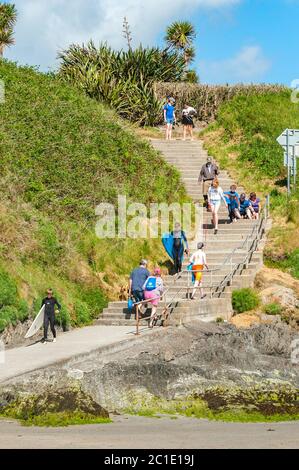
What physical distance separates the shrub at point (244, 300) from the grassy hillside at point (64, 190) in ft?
9.78

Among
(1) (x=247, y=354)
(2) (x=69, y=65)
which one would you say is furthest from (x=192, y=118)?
(1) (x=247, y=354)

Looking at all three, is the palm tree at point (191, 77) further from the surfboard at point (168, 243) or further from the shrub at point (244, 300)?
the shrub at point (244, 300)

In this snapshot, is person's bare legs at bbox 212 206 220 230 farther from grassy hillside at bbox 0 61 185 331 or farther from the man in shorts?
the man in shorts

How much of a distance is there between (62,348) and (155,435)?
636 cm

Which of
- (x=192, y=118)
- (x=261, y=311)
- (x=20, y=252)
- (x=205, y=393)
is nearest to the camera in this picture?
(x=205, y=393)

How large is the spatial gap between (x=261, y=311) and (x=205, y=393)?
887 centimetres

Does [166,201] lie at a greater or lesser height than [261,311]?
greater

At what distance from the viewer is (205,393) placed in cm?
1655

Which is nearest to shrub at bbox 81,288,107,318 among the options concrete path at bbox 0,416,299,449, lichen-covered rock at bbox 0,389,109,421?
lichen-covered rock at bbox 0,389,109,421

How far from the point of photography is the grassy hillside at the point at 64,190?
23.4 m

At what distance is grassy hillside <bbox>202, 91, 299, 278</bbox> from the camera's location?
2900cm

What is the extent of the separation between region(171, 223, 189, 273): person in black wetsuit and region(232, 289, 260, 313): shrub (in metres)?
1.96

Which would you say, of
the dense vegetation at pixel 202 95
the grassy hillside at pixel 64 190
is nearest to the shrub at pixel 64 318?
the grassy hillside at pixel 64 190
